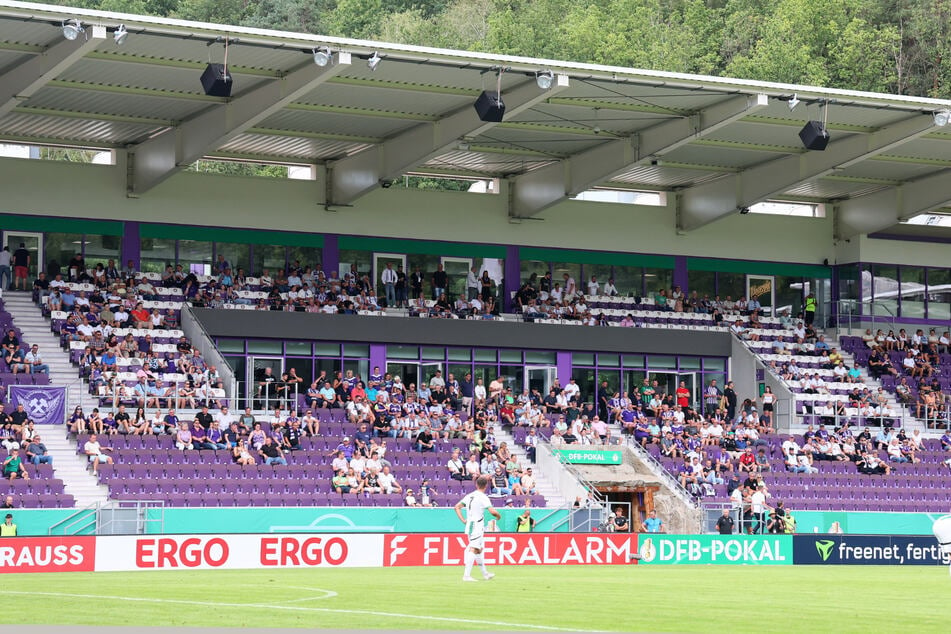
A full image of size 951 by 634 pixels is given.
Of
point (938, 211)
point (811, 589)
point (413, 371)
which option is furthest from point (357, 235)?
point (811, 589)

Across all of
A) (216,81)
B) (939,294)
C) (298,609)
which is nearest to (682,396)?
(939,294)

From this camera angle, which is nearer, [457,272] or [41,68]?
[41,68]

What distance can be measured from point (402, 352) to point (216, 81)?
14.3m

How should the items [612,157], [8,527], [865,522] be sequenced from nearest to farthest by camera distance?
[8,527], [865,522], [612,157]

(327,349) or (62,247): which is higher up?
(62,247)

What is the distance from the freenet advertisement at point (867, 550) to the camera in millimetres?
32344

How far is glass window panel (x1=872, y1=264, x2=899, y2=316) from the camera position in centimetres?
5041

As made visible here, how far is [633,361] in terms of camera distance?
1827 inches

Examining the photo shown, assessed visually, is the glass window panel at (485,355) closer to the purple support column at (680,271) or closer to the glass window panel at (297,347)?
the glass window panel at (297,347)

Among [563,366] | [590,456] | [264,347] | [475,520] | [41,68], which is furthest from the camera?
[563,366]

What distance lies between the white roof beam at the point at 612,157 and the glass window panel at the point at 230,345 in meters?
10.2

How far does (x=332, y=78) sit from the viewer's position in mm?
34812

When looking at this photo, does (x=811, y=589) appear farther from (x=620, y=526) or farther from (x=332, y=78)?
(x=332, y=78)

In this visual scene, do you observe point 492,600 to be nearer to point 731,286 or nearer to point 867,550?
point 867,550
